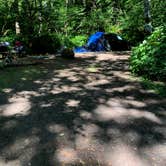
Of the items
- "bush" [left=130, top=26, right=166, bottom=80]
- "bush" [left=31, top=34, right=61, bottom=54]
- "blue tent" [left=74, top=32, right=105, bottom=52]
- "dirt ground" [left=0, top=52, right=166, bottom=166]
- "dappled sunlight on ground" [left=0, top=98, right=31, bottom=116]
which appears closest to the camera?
"dirt ground" [left=0, top=52, right=166, bottom=166]

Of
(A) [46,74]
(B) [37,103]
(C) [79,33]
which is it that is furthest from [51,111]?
(C) [79,33]

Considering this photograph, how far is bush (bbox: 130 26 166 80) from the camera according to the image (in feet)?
29.5

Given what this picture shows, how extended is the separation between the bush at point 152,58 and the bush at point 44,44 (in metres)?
9.09

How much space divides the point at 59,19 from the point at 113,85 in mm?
14645

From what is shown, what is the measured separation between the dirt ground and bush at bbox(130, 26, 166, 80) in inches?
19.1

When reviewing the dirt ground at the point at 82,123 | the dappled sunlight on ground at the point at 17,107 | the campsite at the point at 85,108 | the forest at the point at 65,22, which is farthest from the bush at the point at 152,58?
the forest at the point at 65,22

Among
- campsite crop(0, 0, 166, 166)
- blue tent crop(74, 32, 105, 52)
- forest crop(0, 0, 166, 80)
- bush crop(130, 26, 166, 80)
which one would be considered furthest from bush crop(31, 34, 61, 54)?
bush crop(130, 26, 166, 80)

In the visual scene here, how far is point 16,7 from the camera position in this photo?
19797 mm

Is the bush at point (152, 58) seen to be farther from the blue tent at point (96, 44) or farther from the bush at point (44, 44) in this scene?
the bush at point (44, 44)

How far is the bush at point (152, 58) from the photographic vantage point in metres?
8.98

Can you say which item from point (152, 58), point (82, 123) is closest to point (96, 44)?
point (152, 58)

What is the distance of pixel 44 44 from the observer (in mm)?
18344

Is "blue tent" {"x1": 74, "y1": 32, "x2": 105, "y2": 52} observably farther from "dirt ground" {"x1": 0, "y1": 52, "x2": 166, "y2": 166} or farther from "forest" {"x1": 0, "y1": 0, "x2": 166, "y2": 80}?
"dirt ground" {"x1": 0, "y1": 52, "x2": 166, "y2": 166}

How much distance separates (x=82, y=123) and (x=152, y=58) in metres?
4.20
